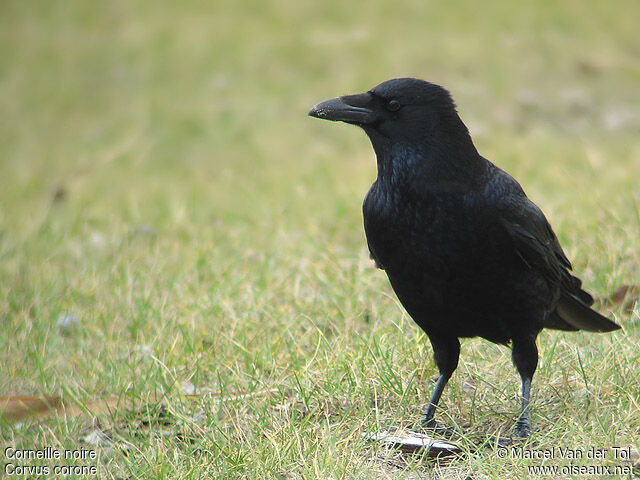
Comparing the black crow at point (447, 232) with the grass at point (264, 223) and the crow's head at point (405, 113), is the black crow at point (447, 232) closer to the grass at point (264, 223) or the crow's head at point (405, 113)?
the crow's head at point (405, 113)

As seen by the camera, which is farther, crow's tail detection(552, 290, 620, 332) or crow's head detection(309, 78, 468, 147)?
crow's tail detection(552, 290, 620, 332)

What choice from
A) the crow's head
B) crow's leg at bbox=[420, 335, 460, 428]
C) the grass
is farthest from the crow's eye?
the grass

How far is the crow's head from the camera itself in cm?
261

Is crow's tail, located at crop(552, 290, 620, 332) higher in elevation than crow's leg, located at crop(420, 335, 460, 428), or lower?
higher

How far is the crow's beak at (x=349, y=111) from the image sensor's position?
266cm

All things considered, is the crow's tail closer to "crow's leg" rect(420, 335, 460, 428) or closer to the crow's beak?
"crow's leg" rect(420, 335, 460, 428)

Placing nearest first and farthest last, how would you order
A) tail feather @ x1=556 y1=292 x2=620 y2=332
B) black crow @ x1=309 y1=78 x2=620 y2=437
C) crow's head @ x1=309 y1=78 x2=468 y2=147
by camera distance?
1. black crow @ x1=309 y1=78 x2=620 y2=437
2. crow's head @ x1=309 y1=78 x2=468 y2=147
3. tail feather @ x1=556 y1=292 x2=620 y2=332

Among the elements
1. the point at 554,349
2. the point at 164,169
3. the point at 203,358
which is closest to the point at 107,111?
the point at 164,169

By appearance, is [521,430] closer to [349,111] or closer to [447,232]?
[447,232]

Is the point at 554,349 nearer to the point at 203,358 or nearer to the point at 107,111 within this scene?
the point at 203,358

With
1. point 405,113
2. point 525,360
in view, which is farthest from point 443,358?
point 405,113

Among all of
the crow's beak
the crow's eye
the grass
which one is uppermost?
the crow's eye

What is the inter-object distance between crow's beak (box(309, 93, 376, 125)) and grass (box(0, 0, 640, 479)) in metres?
0.87

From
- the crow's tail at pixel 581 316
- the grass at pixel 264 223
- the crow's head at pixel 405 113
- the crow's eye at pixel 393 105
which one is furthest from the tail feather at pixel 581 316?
the crow's eye at pixel 393 105
